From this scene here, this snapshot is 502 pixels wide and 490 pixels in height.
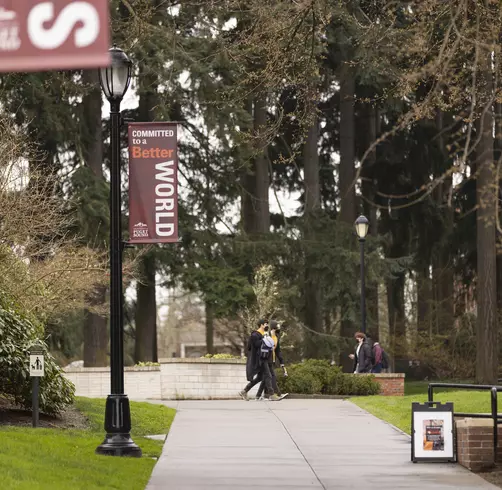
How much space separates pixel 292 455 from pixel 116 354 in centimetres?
265

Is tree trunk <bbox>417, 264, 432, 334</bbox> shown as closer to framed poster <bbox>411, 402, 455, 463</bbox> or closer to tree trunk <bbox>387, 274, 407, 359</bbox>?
tree trunk <bbox>387, 274, 407, 359</bbox>

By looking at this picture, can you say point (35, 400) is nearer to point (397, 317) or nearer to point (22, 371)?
point (22, 371)

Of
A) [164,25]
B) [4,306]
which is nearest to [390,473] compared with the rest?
[4,306]

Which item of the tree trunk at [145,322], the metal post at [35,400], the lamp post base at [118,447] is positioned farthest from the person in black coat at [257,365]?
the tree trunk at [145,322]

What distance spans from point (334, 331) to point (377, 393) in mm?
31790

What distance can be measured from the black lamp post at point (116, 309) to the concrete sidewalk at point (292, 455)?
2.06 feet

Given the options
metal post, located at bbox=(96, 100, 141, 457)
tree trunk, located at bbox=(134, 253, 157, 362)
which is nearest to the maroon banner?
metal post, located at bbox=(96, 100, 141, 457)

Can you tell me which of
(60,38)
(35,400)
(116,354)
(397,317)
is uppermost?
(60,38)

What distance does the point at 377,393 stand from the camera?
30984 mm

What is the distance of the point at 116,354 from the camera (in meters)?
16.0

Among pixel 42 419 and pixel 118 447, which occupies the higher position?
pixel 42 419

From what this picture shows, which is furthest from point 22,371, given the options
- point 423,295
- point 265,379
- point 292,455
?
point 423,295

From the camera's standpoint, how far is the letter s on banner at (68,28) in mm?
4930

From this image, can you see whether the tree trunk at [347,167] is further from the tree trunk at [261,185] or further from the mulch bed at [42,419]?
the mulch bed at [42,419]
